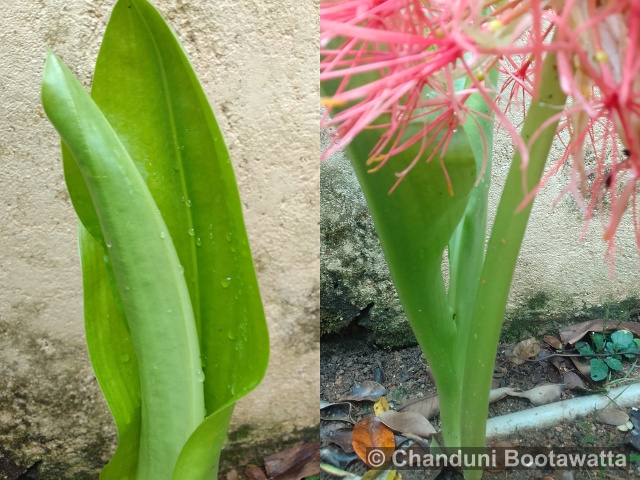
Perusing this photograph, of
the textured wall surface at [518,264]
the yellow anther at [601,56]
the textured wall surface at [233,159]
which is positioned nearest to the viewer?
the yellow anther at [601,56]

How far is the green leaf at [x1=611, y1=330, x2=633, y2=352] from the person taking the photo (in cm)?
24

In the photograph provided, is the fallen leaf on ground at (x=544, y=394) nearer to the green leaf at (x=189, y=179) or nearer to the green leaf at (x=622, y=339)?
the green leaf at (x=622, y=339)

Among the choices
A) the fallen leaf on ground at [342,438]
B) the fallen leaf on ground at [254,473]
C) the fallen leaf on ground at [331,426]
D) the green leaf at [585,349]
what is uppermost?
the green leaf at [585,349]

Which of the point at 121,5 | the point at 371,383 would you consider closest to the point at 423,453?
the point at 371,383

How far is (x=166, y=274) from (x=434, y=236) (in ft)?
0.44

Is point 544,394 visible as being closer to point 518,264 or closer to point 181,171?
point 518,264

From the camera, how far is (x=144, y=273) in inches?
10.6

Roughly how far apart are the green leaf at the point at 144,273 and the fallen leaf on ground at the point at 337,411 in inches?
2.8

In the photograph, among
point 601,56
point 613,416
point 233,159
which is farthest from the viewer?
point 233,159

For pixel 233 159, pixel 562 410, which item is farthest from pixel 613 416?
pixel 233 159

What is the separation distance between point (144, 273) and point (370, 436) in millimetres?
139

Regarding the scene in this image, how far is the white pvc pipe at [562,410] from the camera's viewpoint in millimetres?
243

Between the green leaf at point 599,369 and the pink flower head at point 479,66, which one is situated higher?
the pink flower head at point 479,66

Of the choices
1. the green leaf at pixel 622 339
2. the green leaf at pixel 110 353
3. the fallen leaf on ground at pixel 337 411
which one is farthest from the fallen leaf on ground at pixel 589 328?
the green leaf at pixel 110 353
